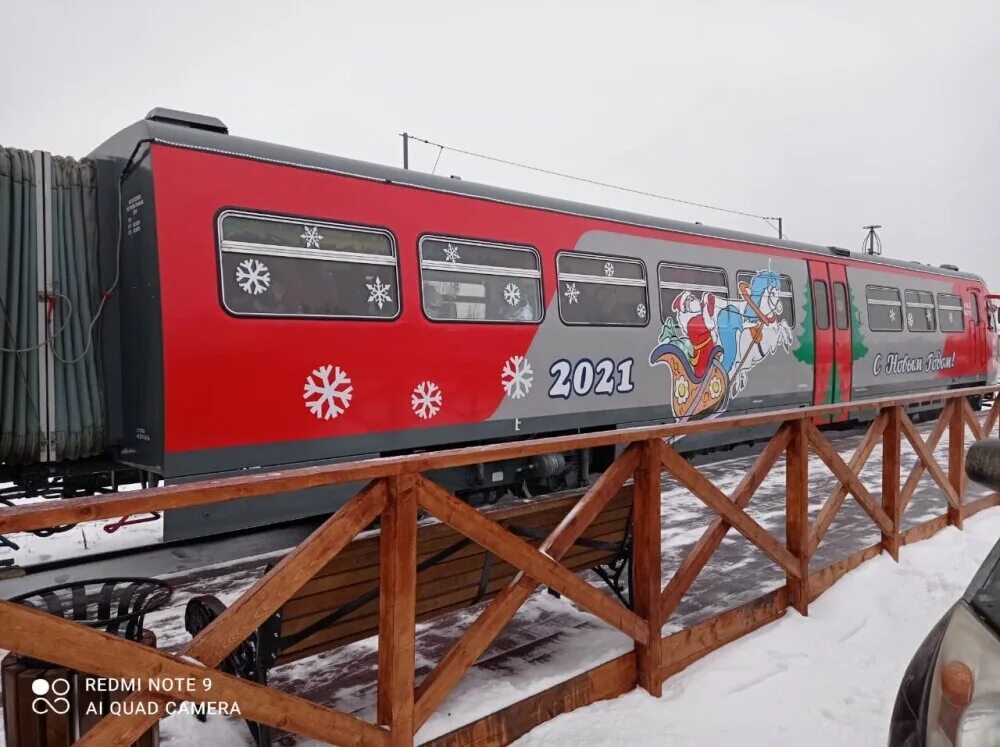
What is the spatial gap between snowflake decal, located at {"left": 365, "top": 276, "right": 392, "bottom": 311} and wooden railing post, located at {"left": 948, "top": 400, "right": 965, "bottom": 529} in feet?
16.8

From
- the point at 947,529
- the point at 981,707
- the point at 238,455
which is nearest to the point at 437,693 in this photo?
the point at 981,707

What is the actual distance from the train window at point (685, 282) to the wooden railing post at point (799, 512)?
13.0 feet

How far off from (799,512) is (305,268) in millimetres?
3962

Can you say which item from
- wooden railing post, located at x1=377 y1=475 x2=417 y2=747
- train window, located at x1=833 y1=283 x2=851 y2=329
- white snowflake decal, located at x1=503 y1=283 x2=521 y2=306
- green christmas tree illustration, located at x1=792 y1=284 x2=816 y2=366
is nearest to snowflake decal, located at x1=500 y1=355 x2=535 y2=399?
white snowflake decal, located at x1=503 y1=283 x2=521 y2=306

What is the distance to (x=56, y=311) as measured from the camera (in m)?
5.04

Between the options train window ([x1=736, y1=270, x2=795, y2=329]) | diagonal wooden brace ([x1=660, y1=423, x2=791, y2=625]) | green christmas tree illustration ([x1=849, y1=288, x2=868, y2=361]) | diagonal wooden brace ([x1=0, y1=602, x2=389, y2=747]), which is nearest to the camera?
diagonal wooden brace ([x1=0, y1=602, x2=389, y2=747])

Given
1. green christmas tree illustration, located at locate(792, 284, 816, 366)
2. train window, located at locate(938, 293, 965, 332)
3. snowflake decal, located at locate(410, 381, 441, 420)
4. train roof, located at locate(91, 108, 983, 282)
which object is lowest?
snowflake decal, located at locate(410, 381, 441, 420)

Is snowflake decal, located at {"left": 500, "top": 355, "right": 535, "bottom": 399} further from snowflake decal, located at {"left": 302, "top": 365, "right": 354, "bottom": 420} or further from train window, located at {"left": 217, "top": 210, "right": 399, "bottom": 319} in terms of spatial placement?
snowflake decal, located at {"left": 302, "top": 365, "right": 354, "bottom": 420}

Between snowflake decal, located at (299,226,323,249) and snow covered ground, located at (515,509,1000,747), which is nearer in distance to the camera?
snow covered ground, located at (515,509,1000,747)

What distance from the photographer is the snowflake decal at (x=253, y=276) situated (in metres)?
5.20

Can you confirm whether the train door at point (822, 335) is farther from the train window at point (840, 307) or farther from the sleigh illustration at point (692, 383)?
the sleigh illustration at point (692, 383)

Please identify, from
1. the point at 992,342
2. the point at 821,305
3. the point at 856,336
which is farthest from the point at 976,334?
the point at 821,305

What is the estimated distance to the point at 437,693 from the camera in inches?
107

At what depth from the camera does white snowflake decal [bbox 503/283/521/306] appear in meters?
6.80
